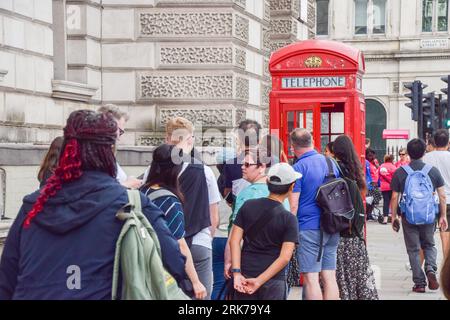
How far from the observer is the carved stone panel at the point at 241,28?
13633 millimetres

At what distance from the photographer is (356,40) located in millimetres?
47969

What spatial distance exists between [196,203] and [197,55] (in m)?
7.18

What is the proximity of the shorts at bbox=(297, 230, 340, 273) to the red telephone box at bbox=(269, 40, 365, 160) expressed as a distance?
3188mm

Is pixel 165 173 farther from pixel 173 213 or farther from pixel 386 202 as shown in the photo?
pixel 386 202

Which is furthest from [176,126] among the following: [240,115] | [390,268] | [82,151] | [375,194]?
[375,194]

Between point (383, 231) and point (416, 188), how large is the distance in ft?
28.6

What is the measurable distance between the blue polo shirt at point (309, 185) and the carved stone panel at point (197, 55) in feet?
18.1

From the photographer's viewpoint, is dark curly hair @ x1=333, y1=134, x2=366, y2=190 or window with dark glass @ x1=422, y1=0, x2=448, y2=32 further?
window with dark glass @ x1=422, y1=0, x2=448, y2=32

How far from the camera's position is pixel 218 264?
289 inches

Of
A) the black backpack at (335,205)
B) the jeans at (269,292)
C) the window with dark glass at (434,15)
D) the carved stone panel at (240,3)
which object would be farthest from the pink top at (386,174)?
the window with dark glass at (434,15)

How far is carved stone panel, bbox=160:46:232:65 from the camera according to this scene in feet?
44.3

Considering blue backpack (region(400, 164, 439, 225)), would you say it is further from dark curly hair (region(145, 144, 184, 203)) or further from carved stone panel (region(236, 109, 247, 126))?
dark curly hair (region(145, 144, 184, 203))

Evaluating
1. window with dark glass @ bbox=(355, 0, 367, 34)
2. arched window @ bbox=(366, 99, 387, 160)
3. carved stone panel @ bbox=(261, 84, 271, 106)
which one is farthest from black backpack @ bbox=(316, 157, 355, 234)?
window with dark glass @ bbox=(355, 0, 367, 34)
